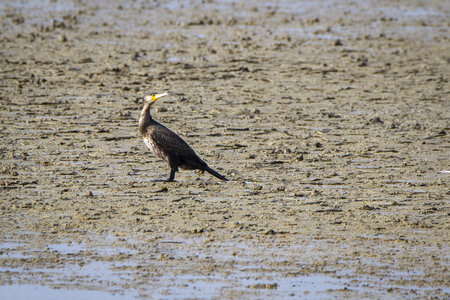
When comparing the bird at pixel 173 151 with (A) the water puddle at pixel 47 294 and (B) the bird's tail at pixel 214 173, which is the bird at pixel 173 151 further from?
(A) the water puddle at pixel 47 294

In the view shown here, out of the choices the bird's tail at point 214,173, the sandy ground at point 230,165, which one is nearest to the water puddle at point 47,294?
the sandy ground at point 230,165

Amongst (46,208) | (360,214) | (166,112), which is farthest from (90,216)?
(166,112)

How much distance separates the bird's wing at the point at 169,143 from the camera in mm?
9641

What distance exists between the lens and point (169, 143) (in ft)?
31.9

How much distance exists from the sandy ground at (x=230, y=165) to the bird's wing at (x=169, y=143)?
1.18 ft

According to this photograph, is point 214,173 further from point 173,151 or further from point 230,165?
point 230,165

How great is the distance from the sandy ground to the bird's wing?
1.18 ft

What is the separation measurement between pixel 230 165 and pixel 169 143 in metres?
1.00

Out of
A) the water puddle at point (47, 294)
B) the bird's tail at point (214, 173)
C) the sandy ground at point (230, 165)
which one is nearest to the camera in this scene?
the water puddle at point (47, 294)

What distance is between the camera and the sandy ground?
6.89 m

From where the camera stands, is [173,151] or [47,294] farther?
[173,151]

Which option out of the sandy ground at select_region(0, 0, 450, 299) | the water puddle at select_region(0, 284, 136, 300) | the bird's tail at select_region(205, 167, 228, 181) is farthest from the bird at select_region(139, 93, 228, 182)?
the water puddle at select_region(0, 284, 136, 300)

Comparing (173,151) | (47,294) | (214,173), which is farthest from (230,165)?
(47,294)

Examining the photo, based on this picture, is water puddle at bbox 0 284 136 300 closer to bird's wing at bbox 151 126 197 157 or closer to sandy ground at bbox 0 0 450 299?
sandy ground at bbox 0 0 450 299
